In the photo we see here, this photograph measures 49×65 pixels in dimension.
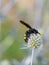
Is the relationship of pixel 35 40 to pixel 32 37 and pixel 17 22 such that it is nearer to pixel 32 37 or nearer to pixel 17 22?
pixel 32 37

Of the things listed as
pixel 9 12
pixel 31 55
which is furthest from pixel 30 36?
pixel 9 12

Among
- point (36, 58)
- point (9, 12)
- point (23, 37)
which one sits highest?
point (9, 12)

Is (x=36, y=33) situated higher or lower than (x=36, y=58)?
higher

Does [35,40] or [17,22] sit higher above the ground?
[17,22]

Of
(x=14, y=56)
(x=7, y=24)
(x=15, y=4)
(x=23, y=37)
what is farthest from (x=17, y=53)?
(x=15, y=4)

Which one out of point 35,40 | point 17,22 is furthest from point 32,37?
point 17,22

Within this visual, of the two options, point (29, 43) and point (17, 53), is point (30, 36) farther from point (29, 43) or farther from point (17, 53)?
point (17, 53)
